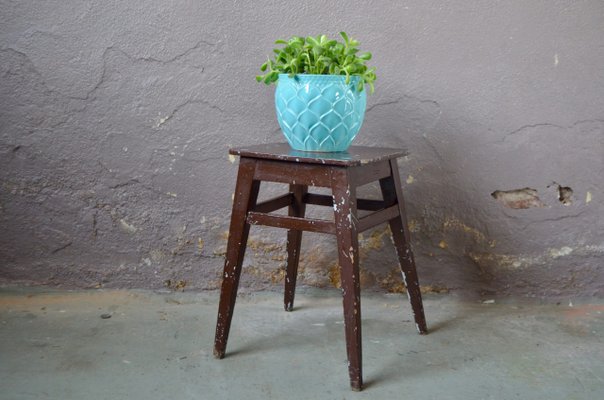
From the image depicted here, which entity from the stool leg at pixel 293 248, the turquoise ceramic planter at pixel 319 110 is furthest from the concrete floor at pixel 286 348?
the turquoise ceramic planter at pixel 319 110

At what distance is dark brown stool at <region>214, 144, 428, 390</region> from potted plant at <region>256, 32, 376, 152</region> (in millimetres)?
52

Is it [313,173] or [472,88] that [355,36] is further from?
[313,173]

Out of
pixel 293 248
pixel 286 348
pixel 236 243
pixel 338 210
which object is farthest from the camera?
pixel 293 248

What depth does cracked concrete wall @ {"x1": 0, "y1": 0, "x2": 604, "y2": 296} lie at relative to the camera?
2.22 meters

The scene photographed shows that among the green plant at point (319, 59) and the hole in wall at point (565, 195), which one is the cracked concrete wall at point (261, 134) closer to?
the hole in wall at point (565, 195)

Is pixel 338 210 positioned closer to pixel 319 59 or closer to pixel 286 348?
pixel 319 59

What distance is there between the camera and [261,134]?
2299 mm

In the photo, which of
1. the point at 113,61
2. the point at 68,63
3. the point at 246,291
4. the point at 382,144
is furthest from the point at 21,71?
the point at 382,144

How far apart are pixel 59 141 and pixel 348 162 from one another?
118 centimetres

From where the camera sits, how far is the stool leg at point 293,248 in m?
2.13

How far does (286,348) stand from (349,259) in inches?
16.8

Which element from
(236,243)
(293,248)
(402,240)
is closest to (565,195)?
(402,240)

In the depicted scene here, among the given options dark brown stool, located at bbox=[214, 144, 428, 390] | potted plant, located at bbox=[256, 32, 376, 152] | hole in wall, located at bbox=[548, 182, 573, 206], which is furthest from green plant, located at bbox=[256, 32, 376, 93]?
hole in wall, located at bbox=[548, 182, 573, 206]

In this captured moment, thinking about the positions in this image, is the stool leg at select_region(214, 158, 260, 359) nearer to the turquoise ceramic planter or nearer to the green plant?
the turquoise ceramic planter
